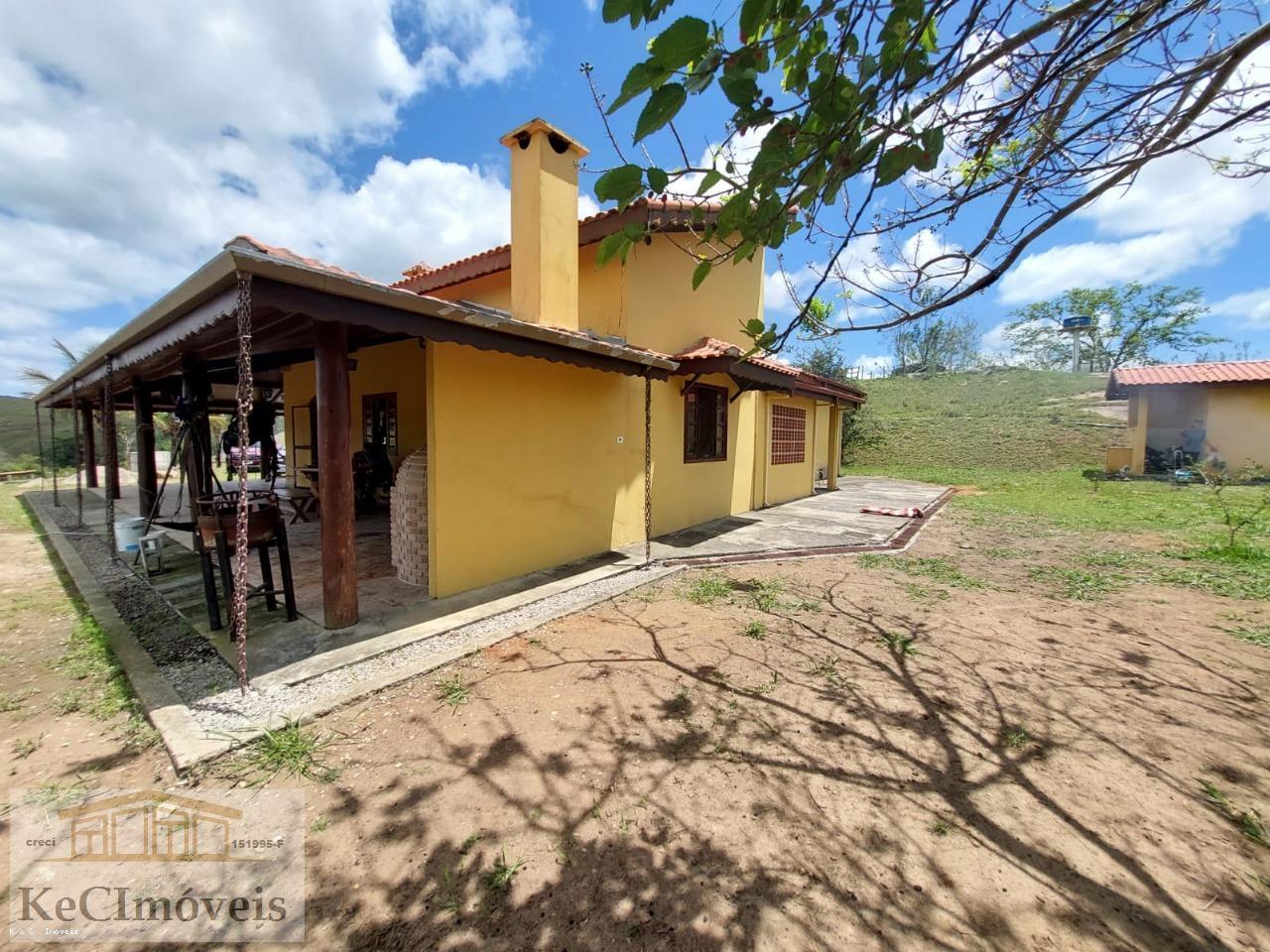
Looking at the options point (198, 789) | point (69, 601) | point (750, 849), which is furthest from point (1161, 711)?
point (69, 601)

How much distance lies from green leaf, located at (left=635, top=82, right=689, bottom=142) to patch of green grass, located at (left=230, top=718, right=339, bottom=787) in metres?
3.19

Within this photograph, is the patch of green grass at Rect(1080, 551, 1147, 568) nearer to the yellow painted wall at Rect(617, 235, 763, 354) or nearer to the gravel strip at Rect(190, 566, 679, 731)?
the yellow painted wall at Rect(617, 235, 763, 354)

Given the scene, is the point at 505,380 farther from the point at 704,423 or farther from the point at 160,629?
the point at 704,423

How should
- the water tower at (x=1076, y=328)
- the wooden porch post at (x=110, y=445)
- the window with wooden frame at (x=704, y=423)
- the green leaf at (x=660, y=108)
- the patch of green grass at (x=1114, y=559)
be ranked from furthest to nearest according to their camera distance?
the water tower at (x=1076, y=328), the window with wooden frame at (x=704, y=423), the wooden porch post at (x=110, y=445), the patch of green grass at (x=1114, y=559), the green leaf at (x=660, y=108)

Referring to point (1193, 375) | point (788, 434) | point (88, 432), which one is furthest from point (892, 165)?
point (1193, 375)

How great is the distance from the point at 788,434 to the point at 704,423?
4514 mm

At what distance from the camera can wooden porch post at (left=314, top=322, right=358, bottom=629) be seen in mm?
3975

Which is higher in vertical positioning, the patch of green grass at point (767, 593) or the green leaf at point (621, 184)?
the green leaf at point (621, 184)

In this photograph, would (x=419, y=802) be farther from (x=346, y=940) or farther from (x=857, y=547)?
(x=857, y=547)

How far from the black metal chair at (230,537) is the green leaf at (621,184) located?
3845 millimetres

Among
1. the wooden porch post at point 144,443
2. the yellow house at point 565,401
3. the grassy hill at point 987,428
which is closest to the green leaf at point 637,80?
the yellow house at point 565,401

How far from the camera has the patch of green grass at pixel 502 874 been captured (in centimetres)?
191

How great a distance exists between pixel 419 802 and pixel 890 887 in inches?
81.7

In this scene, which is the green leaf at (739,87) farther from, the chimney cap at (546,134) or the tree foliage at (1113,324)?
the tree foliage at (1113,324)
